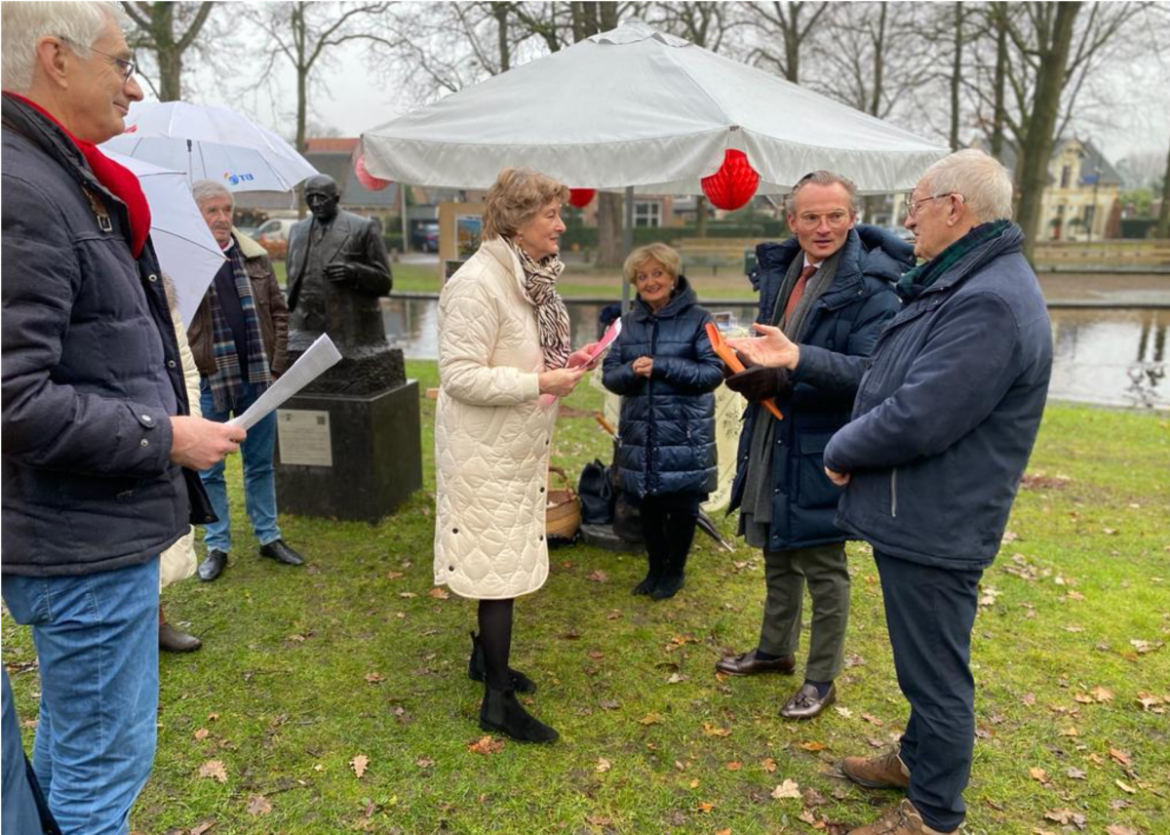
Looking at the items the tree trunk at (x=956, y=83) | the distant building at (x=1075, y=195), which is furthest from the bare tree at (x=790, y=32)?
the distant building at (x=1075, y=195)

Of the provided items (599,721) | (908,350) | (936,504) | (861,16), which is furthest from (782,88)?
(861,16)

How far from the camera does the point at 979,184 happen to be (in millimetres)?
2189

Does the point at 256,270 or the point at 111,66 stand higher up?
the point at 111,66

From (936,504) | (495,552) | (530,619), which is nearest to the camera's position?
(936,504)

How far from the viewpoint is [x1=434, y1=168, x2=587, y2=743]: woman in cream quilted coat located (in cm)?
265

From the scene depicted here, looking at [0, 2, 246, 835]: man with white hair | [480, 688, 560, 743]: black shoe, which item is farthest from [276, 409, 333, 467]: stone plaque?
[0, 2, 246, 835]: man with white hair

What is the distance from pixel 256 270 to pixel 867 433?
3533 mm

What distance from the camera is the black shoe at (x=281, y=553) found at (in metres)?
4.62

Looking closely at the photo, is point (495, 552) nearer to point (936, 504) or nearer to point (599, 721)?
point (599, 721)

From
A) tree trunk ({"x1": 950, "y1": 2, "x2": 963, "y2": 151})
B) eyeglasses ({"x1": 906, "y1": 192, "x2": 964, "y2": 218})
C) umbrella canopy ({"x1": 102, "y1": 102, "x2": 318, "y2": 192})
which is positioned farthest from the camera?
tree trunk ({"x1": 950, "y1": 2, "x2": 963, "y2": 151})

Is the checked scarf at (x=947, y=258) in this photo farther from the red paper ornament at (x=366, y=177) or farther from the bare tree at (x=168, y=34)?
the bare tree at (x=168, y=34)

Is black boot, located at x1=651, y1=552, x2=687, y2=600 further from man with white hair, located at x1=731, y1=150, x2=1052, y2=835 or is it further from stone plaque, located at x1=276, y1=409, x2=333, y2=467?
stone plaque, located at x1=276, y1=409, x2=333, y2=467

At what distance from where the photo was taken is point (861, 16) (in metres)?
28.0

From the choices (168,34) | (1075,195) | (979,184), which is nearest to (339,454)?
(979,184)
